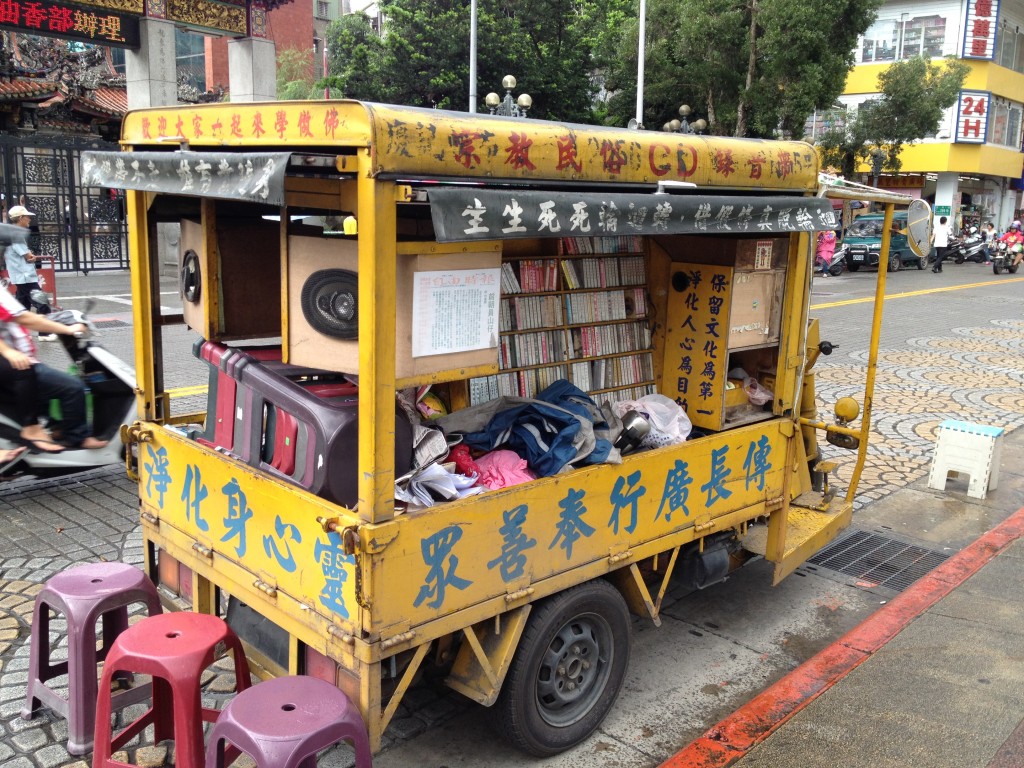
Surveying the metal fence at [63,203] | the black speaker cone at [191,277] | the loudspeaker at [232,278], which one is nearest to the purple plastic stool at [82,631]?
the loudspeaker at [232,278]

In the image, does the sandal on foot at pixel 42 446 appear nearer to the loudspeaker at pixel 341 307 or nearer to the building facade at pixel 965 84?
the loudspeaker at pixel 341 307

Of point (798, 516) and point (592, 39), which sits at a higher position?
point (592, 39)

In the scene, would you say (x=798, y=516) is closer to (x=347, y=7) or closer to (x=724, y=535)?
(x=724, y=535)

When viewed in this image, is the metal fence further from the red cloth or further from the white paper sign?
the white paper sign

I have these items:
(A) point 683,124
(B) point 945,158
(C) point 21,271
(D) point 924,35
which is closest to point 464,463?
(C) point 21,271

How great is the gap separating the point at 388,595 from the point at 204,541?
3.91ft

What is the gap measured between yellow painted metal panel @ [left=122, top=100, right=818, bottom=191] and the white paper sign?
1.34ft

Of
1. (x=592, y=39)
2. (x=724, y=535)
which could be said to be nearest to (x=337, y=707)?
(x=724, y=535)

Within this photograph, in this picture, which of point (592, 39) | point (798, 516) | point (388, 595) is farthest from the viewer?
point (592, 39)

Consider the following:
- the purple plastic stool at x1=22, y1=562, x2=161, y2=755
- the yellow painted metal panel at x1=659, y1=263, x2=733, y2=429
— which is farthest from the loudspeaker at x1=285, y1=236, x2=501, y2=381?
the yellow painted metal panel at x1=659, y1=263, x2=733, y2=429

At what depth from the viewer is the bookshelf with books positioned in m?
4.40

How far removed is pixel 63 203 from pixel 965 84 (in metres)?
30.1

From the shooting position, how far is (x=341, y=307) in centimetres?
328

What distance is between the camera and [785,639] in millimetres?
4824
